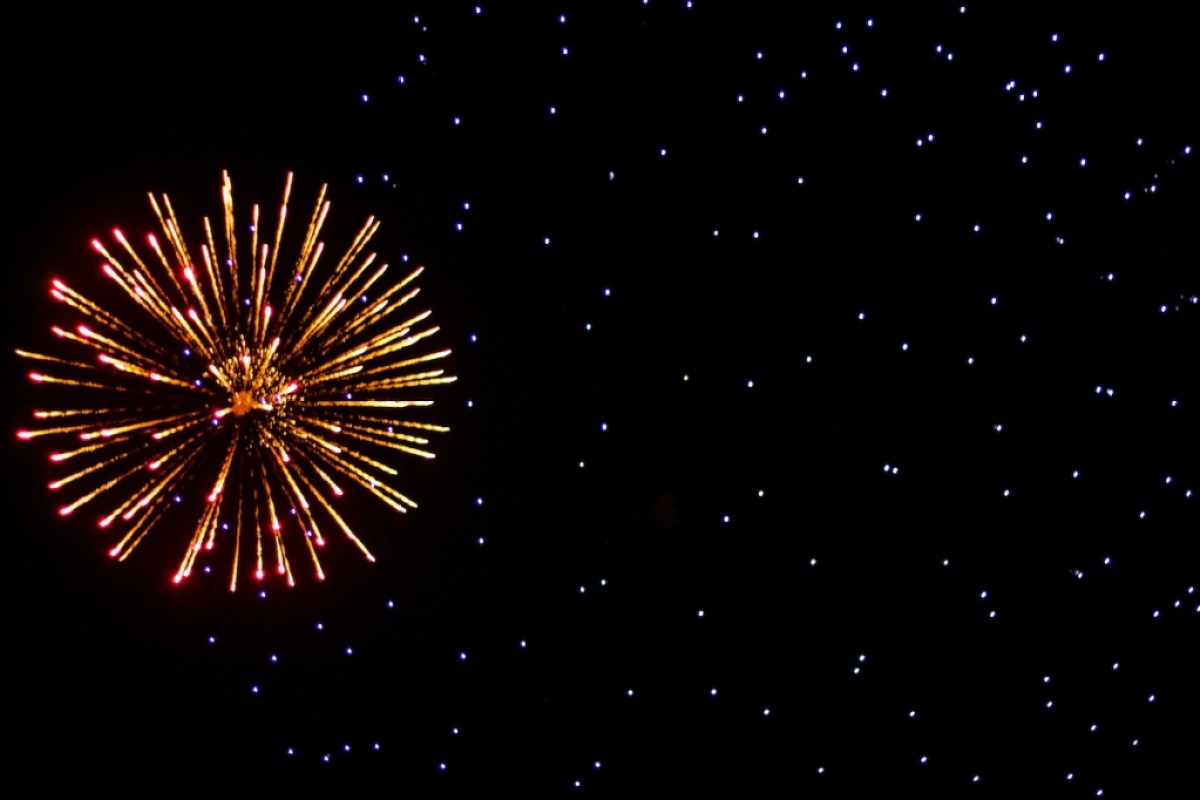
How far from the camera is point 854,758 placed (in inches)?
84.0

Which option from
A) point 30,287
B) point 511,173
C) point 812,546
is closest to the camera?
point 30,287

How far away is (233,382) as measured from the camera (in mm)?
1699

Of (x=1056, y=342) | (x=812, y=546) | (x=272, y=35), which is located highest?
(x=272, y=35)

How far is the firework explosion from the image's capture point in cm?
170

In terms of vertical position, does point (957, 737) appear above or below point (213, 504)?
below

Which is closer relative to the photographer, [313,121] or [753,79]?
[313,121]

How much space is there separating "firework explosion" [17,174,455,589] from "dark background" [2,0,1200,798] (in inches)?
2.5

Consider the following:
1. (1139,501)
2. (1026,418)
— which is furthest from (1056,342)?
(1139,501)

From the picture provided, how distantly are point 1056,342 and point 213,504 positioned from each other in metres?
1.91

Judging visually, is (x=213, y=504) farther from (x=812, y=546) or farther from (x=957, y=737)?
(x=957, y=737)

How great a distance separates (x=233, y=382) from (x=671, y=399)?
903 mm

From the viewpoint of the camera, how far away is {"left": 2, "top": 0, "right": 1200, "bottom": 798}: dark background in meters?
1.79

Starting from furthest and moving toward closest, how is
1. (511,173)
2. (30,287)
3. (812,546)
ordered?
(812,546) < (511,173) < (30,287)

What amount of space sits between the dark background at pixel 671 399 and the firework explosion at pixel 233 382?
0.21 ft
